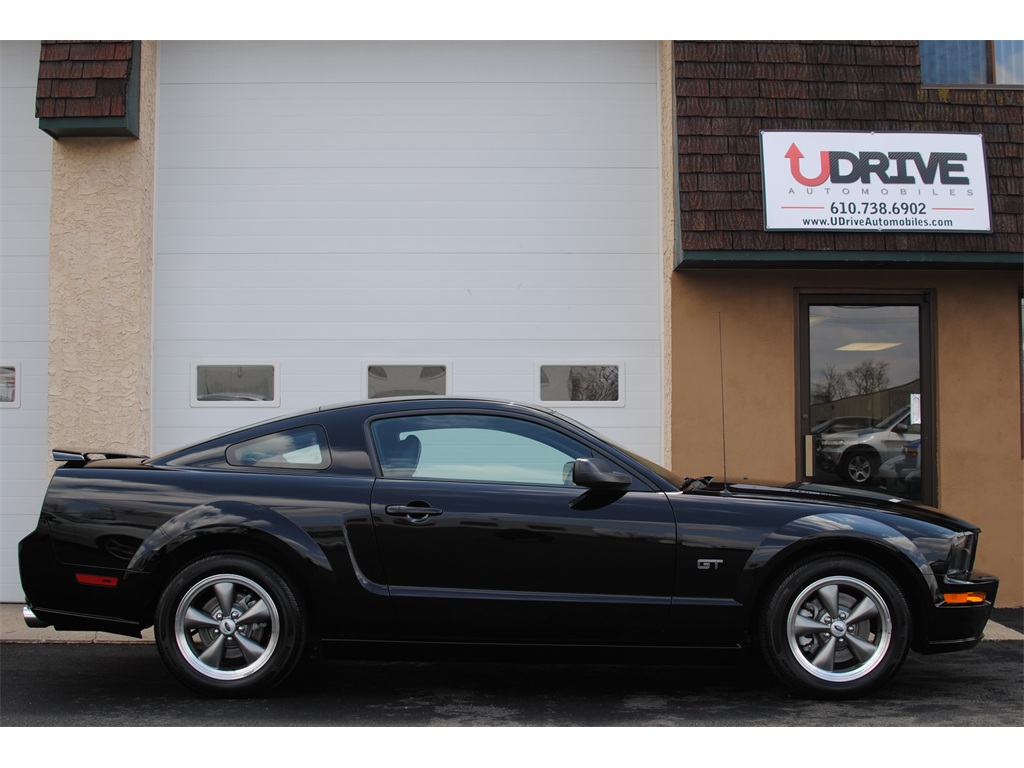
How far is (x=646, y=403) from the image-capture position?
8.80 metres

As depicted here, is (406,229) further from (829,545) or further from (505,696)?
(829,545)

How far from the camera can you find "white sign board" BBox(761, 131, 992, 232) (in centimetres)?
809

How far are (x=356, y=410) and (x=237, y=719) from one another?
1.66 metres

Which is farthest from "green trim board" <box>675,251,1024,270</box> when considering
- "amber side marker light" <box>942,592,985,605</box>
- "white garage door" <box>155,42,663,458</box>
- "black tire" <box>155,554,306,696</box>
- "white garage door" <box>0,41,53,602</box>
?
"white garage door" <box>0,41,53,602</box>

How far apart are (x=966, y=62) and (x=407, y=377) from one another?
17.7 ft

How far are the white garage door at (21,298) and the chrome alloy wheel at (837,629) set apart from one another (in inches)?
252

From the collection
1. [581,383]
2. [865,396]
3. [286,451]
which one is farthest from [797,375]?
[286,451]

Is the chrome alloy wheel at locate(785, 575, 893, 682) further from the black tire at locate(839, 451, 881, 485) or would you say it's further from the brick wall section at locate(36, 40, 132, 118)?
the brick wall section at locate(36, 40, 132, 118)

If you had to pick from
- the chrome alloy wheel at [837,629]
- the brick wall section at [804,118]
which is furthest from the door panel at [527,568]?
the brick wall section at [804,118]

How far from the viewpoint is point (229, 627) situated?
5.26 meters

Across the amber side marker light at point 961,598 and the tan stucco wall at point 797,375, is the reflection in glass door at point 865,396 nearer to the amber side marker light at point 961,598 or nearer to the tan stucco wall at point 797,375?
the tan stucco wall at point 797,375

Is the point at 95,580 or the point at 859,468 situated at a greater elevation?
the point at 859,468

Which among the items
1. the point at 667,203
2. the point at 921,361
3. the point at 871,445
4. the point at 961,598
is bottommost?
the point at 961,598

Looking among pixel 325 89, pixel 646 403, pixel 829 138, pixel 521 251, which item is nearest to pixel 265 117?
pixel 325 89
